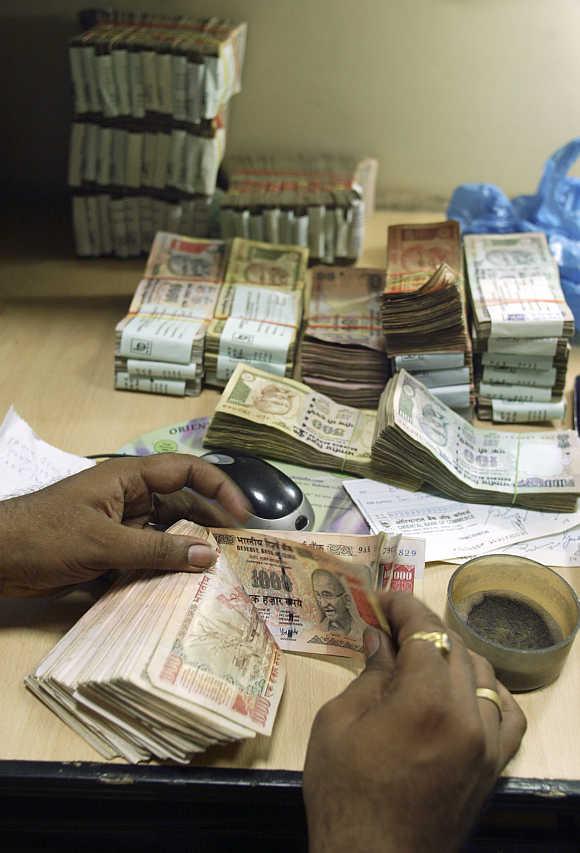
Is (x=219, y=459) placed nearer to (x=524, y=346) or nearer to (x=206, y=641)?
(x=206, y=641)

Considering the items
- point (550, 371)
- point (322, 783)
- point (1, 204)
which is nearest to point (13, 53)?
point (1, 204)

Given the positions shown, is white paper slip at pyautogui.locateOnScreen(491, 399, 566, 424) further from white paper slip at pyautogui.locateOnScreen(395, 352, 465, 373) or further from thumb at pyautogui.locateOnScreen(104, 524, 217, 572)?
thumb at pyautogui.locateOnScreen(104, 524, 217, 572)

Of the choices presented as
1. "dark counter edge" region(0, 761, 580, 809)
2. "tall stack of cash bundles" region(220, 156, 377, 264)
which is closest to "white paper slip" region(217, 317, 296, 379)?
"tall stack of cash bundles" region(220, 156, 377, 264)

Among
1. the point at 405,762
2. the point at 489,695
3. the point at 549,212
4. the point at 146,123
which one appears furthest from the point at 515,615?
the point at 146,123

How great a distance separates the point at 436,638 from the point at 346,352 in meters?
0.80

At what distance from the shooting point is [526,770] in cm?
86

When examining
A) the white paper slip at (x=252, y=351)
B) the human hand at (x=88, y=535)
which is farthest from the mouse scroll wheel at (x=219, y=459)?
the white paper slip at (x=252, y=351)

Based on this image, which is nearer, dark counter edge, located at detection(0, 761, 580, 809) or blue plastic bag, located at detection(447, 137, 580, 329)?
dark counter edge, located at detection(0, 761, 580, 809)

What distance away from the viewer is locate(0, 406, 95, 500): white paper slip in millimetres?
1166

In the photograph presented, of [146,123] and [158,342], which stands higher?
[146,123]

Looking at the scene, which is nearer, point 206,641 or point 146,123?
point 206,641

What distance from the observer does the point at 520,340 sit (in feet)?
4.59

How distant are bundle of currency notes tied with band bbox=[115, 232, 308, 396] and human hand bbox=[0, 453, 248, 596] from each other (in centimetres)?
49

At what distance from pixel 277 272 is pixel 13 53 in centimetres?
97
